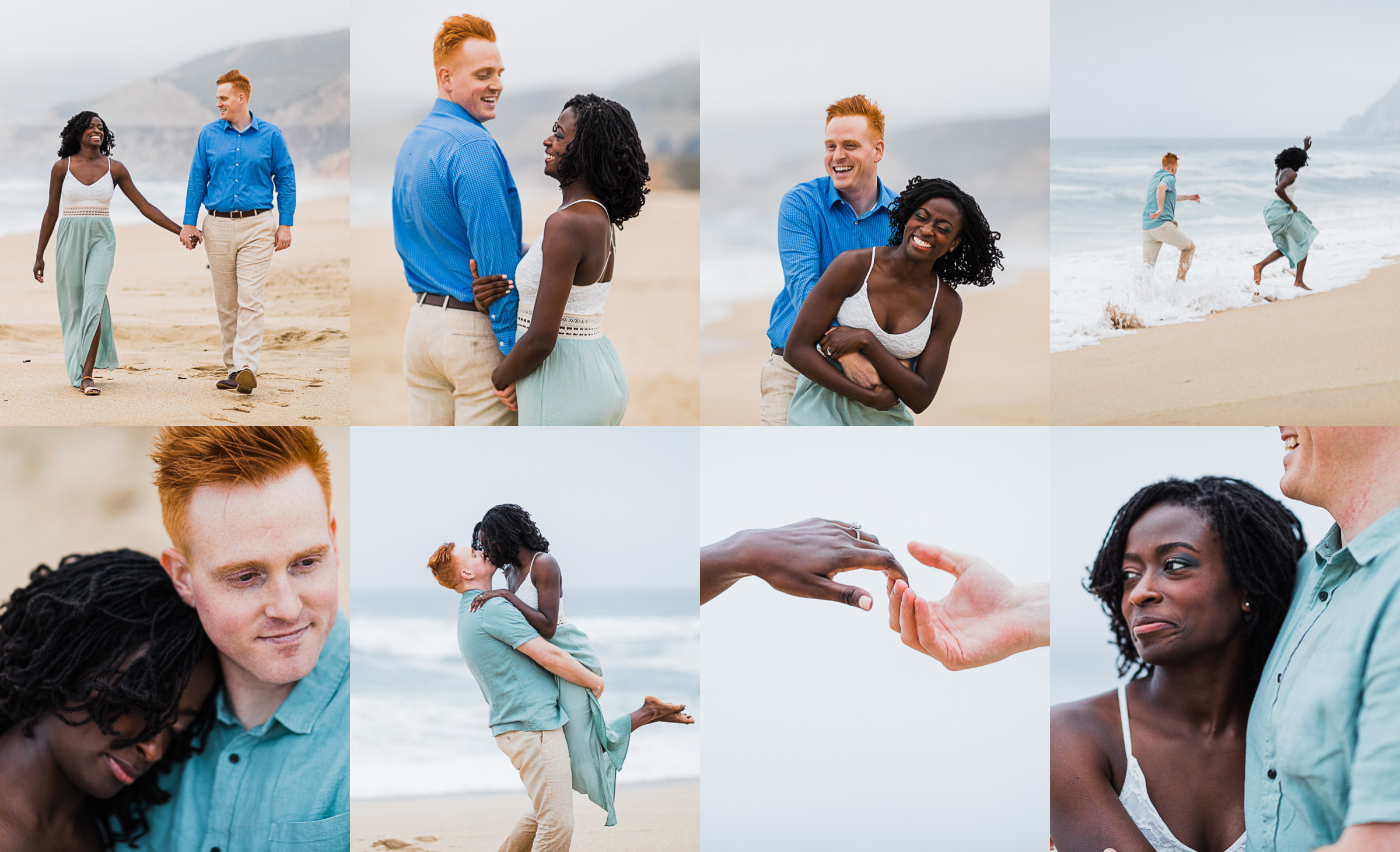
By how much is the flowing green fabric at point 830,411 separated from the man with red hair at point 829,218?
0.20 ft

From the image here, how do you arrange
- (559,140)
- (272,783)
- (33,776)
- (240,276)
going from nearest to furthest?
(33,776), (559,140), (272,783), (240,276)

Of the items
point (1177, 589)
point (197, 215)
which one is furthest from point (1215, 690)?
point (197, 215)

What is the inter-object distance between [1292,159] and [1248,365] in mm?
949

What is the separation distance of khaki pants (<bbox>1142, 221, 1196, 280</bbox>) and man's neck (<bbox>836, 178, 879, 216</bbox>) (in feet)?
4.09

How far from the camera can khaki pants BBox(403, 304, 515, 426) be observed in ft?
13.9

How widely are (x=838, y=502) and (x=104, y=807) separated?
3274 mm

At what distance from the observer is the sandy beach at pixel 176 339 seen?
4473 millimetres

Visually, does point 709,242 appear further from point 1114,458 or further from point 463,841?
point 463,841

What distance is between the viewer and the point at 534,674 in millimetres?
4383

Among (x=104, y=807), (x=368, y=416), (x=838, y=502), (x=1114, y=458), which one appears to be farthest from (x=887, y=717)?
(x=104, y=807)

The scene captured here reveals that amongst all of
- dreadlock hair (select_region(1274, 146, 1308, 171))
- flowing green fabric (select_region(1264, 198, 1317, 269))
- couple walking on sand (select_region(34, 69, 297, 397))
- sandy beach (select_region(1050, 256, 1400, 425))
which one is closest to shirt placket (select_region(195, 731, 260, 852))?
couple walking on sand (select_region(34, 69, 297, 397))

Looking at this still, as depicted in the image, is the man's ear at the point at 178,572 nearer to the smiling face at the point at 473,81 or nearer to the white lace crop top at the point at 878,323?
the smiling face at the point at 473,81

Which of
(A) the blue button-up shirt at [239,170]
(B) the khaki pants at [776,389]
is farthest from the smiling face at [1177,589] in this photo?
(A) the blue button-up shirt at [239,170]

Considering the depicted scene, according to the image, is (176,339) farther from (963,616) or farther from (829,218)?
(963,616)
